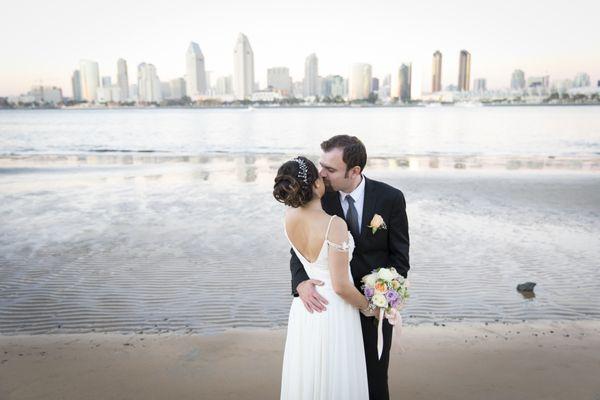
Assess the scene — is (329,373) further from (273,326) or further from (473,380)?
(273,326)

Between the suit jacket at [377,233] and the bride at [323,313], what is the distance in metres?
0.28

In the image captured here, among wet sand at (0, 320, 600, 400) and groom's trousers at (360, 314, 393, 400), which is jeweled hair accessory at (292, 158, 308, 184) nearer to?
groom's trousers at (360, 314, 393, 400)

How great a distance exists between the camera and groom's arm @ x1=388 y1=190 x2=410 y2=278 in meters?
3.53

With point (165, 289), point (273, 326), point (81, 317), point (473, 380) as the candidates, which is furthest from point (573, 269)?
point (81, 317)

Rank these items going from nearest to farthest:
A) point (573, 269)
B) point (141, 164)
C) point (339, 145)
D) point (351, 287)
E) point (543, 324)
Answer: point (351, 287) < point (339, 145) < point (543, 324) < point (573, 269) < point (141, 164)

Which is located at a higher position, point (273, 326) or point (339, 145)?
point (339, 145)

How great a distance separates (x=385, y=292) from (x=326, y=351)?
0.54 m

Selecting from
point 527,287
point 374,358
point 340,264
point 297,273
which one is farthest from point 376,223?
point 527,287

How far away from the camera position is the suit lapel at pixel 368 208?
3502mm

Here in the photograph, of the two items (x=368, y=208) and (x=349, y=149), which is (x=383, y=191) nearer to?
(x=368, y=208)

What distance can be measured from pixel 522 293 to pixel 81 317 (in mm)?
6297

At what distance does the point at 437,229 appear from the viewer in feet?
37.1

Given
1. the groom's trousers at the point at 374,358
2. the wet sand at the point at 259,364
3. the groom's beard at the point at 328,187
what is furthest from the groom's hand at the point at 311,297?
the wet sand at the point at 259,364

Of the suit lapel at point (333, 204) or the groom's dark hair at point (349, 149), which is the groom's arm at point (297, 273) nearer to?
the suit lapel at point (333, 204)
